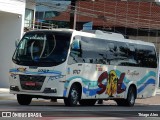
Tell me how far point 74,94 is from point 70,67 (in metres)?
1.15

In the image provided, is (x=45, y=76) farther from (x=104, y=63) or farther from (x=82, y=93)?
(x=104, y=63)

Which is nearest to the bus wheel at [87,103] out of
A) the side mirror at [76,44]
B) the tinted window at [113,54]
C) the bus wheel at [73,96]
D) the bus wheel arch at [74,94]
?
the tinted window at [113,54]

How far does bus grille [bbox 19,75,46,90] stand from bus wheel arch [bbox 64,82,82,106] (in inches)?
50.4

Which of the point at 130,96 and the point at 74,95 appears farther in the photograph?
the point at 130,96

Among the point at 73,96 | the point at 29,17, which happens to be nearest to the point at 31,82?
the point at 73,96

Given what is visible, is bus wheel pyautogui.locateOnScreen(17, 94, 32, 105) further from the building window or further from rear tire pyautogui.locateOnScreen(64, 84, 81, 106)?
the building window

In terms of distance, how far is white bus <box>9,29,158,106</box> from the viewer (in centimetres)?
2184

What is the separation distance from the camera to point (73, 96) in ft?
Answer: 73.9

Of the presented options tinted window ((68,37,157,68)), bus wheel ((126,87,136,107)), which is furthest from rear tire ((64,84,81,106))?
bus wheel ((126,87,136,107))

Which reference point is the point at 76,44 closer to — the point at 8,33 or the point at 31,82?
the point at 31,82

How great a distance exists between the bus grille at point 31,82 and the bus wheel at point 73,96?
4.21ft

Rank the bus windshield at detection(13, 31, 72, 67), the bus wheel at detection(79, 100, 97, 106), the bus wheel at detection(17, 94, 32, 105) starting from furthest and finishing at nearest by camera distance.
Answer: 1. the bus wheel at detection(79, 100, 97, 106)
2. the bus wheel at detection(17, 94, 32, 105)
3. the bus windshield at detection(13, 31, 72, 67)

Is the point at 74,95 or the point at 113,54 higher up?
the point at 113,54

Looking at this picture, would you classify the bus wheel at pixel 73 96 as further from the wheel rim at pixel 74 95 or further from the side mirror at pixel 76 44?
the side mirror at pixel 76 44
